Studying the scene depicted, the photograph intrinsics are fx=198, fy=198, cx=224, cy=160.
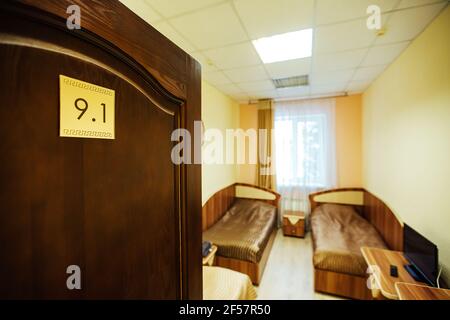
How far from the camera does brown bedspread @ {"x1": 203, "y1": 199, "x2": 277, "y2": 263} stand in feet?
7.65

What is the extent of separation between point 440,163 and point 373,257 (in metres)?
0.90

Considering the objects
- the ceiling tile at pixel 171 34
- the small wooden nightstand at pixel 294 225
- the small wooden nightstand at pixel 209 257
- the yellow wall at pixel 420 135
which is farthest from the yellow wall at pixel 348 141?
the ceiling tile at pixel 171 34

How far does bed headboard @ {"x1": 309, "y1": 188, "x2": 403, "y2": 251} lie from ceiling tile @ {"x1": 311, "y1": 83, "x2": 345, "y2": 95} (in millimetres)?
1678

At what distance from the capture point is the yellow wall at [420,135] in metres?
1.43

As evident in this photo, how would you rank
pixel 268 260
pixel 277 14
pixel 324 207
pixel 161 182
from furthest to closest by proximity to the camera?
pixel 324 207
pixel 268 260
pixel 277 14
pixel 161 182

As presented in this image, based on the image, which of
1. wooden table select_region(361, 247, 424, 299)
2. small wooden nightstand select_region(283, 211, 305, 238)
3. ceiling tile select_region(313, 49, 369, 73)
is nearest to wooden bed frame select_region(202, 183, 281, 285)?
small wooden nightstand select_region(283, 211, 305, 238)

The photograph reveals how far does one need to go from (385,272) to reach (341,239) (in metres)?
0.89

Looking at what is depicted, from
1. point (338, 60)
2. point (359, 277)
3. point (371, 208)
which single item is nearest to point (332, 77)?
point (338, 60)

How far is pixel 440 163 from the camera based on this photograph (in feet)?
4.82

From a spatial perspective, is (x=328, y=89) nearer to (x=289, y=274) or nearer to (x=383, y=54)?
(x=383, y=54)

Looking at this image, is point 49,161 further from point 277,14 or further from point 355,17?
point 355,17

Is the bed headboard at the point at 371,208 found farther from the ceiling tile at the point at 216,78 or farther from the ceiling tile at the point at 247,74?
the ceiling tile at the point at 216,78
